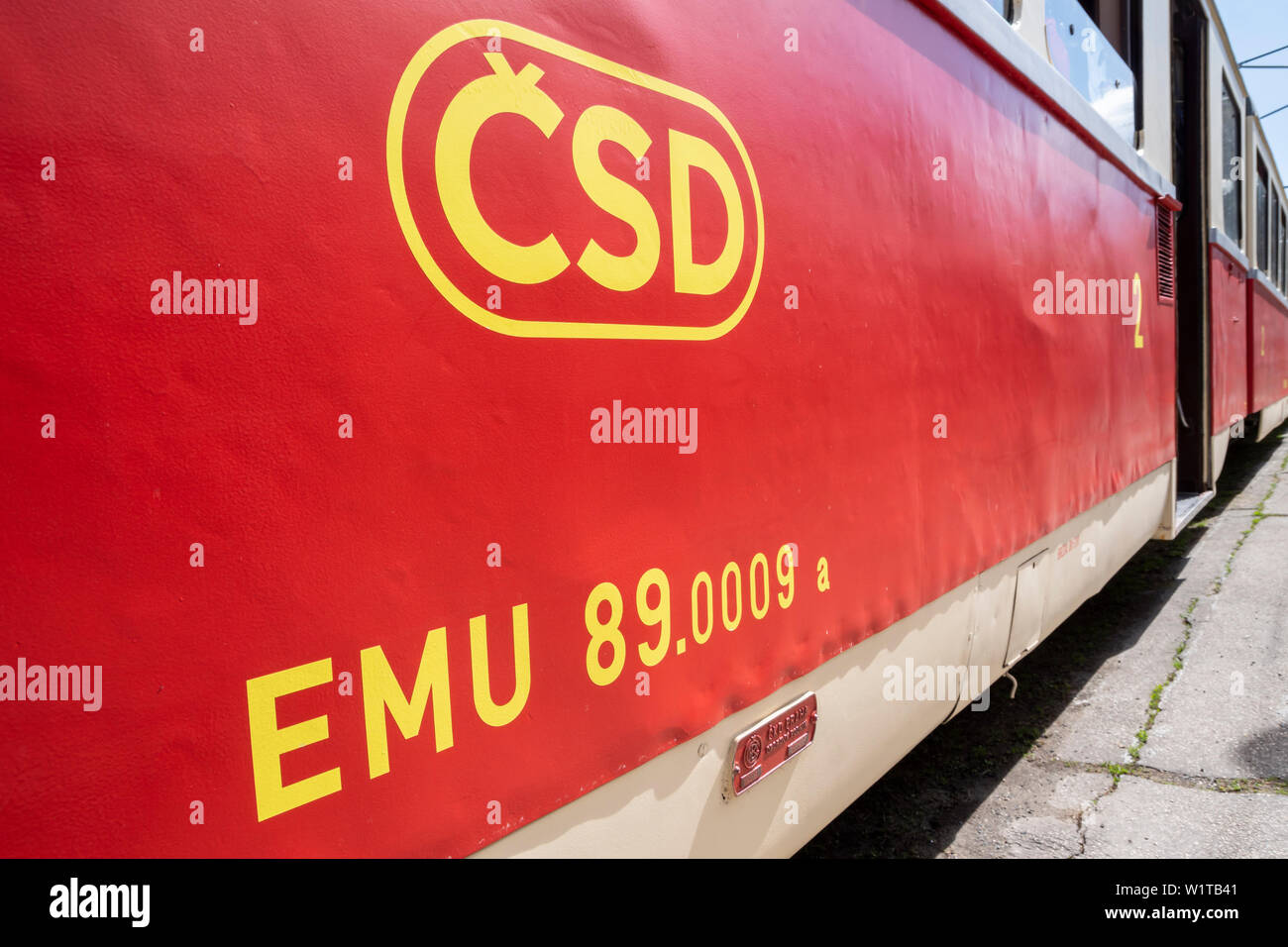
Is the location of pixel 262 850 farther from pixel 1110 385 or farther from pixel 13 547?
pixel 1110 385

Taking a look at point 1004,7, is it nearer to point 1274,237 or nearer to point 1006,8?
point 1006,8

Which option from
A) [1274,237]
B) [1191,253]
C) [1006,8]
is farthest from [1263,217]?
[1006,8]

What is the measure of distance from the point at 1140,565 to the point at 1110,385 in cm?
305

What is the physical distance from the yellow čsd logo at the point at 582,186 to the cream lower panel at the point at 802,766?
2.00 ft

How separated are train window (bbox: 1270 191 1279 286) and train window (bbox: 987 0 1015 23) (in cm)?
838

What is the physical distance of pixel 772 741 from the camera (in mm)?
1541

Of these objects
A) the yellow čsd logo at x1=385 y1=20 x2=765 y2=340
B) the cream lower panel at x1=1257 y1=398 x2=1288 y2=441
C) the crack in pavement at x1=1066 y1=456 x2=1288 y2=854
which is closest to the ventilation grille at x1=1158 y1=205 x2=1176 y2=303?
the crack in pavement at x1=1066 y1=456 x2=1288 y2=854

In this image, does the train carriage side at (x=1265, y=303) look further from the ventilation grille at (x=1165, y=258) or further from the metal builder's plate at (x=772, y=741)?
the metal builder's plate at (x=772, y=741)

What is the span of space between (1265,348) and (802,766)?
9.14m

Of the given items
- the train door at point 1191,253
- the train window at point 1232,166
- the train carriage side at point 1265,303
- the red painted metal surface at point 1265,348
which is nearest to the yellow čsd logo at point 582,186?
the train door at point 1191,253

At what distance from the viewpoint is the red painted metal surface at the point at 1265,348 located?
7.80m

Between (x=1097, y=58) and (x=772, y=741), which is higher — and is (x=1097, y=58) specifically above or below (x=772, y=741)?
above

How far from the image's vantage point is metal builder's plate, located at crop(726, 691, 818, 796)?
57.5 inches

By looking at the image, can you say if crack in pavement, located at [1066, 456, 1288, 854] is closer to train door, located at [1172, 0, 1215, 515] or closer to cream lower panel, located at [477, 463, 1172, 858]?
cream lower panel, located at [477, 463, 1172, 858]
